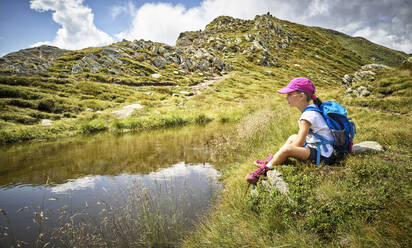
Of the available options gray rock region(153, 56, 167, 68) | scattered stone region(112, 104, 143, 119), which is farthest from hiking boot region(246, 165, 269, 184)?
gray rock region(153, 56, 167, 68)

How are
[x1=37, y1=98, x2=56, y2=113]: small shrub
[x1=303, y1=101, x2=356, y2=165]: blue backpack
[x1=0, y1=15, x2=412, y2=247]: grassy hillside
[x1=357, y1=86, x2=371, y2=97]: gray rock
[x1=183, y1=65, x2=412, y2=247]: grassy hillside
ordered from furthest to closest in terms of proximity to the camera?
[x1=37, y1=98, x2=56, y2=113]: small shrub
[x1=357, y1=86, x2=371, y2=97]: gray rock
[x1=303, y1=101, x2=356, y2=165]: blue backpack
[x1=0, y1=15, x2=412, y2=247]: grassy hillside
[x1=183, y1=65, x2=412, y2=247]: grassy hillside

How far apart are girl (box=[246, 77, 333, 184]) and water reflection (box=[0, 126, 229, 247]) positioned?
2.14 m

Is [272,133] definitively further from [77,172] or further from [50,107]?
[50,107]

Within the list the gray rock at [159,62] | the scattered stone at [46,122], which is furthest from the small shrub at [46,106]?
the gray rock at [159,62]

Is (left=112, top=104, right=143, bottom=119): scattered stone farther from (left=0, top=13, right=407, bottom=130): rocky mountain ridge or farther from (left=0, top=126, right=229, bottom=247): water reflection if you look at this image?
(left=0, top=126, right=229, bottom=247): water reflection

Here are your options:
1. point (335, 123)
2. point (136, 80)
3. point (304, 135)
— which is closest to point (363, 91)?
point (335, 123)

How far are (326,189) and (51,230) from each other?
17.3ft

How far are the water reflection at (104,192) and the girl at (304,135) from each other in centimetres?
214

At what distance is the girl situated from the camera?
363 cm

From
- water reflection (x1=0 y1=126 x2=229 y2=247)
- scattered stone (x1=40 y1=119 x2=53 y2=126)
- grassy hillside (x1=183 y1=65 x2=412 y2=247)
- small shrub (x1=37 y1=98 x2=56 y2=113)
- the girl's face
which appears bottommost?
water reflection (x1=0 y1=126 x2=229 y2=247)

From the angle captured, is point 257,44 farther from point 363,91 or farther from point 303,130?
point 303,130

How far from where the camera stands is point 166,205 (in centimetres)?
452

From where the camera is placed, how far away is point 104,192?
18.0ft

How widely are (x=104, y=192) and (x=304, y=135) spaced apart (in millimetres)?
5521
